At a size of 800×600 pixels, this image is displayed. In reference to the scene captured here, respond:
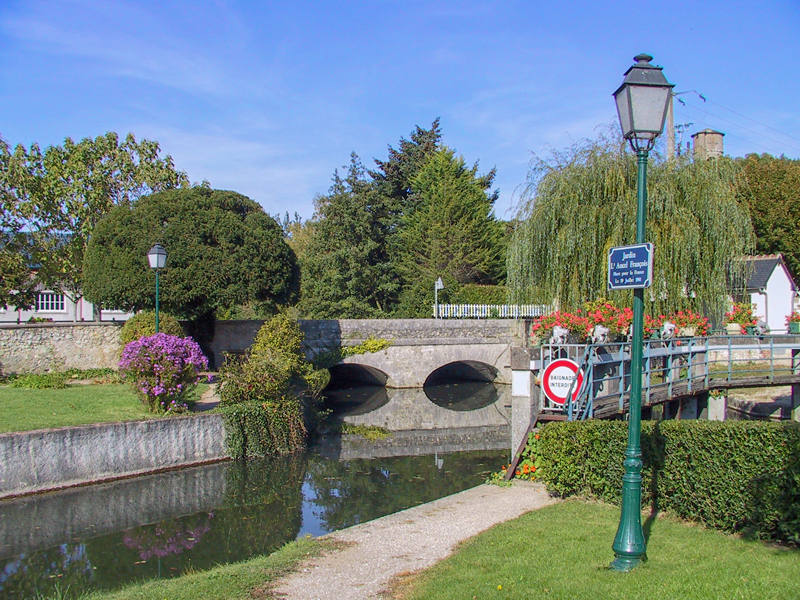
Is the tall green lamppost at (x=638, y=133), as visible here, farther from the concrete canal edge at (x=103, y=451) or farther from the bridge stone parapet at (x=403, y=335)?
the bridge stone parapet at (x=403, y=335)

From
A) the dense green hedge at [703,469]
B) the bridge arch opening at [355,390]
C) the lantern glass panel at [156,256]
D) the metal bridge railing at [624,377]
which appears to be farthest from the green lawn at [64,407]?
the dense green hedge at [703,469]

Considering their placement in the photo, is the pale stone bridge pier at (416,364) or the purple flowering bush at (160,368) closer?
the purple flowering bush at (160,368)

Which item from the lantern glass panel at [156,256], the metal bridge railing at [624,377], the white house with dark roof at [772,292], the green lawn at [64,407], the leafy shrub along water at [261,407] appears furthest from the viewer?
the white house with dark roof at [772,292]

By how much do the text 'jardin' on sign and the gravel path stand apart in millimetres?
2893

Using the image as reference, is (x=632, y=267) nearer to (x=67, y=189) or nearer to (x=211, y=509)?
(x=211, y=509)

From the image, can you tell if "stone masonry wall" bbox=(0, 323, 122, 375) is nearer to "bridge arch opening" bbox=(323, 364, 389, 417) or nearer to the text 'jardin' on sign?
"bridge arch opening" bbox=(323, 364, 389, 417)

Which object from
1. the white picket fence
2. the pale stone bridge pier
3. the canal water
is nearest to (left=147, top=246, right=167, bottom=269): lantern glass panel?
A: the canal water

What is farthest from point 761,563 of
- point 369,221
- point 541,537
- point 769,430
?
point 369,221

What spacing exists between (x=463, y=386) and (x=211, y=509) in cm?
1932

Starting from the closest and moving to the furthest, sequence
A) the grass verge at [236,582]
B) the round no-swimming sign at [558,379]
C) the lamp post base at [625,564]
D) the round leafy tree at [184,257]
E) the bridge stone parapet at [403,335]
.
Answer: the lamp post base at [625,564], the grass verge at [236,582], the round no-swimming sign at [558,379], the round leafy tree at [184,257], the bridge stone parapet at [403,335]

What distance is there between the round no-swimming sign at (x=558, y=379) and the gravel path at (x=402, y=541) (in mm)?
1180

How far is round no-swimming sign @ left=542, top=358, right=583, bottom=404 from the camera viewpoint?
27.8 ft

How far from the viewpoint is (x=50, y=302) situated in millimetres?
35344

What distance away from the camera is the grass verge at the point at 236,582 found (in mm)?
5164
